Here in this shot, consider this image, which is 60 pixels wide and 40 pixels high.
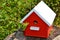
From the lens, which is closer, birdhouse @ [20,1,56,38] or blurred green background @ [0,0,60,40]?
birdhouse @ [20,1,56,38]

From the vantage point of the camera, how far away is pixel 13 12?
6.84 m

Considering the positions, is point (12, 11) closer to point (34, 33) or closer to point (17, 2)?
point (17, 2)

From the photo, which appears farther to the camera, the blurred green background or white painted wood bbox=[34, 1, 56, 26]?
the blurred green background

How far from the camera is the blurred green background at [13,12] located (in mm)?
6379

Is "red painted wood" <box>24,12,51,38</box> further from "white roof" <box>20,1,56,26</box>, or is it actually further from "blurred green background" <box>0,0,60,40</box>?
"blurred green background" <box>0,0,60,40</box>

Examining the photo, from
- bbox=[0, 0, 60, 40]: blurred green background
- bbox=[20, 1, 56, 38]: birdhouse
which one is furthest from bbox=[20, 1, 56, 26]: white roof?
bbox=[0, 0, 60, 40]: blurred green background

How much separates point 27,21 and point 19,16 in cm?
89

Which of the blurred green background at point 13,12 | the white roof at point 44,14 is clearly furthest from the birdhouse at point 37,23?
the blurred green background at point 13,12

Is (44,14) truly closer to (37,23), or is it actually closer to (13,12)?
(37,23)

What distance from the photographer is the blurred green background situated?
251 inches

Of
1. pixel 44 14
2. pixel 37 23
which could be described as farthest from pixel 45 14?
pixel 37 23

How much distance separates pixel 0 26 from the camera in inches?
251

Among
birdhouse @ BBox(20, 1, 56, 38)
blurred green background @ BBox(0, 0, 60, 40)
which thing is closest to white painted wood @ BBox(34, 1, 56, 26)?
birdhouse @ BBox(20, 1, 56, 38)

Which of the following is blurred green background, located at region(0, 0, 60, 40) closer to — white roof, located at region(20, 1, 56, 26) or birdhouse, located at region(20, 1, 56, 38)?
birdhouse, located at region(20, 1, 56, 38)
